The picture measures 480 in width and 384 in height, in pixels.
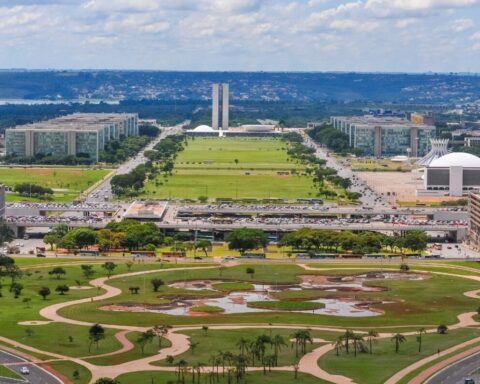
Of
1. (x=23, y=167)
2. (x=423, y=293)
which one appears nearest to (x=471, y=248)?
(x=423, y=293)

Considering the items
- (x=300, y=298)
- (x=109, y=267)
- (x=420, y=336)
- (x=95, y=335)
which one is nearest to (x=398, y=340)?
(x=420, y=336)

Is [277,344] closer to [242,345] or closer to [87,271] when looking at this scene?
[242,345]

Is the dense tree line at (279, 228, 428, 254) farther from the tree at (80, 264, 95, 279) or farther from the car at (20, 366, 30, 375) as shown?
the car at (20, 366, 30, 375)

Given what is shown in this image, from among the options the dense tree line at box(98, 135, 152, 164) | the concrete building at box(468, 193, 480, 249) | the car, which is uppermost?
the dense tree line at box(98, 135, 152, 164)

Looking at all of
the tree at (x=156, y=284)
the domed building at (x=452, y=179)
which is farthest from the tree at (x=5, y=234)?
the domed building at (x=452, y=179)

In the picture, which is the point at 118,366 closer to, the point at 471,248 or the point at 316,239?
the point at 316,239

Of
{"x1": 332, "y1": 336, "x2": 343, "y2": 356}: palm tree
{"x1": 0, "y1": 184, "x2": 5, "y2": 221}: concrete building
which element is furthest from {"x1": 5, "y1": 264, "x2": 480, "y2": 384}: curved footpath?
{"x1": 0, "y1": 184, "x2": 5, "y2": 221}: concrete building
